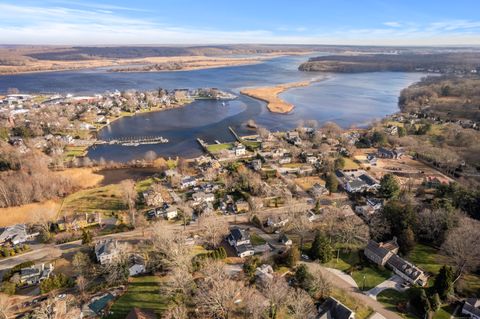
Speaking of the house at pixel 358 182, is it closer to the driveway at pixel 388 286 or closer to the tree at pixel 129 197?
the driveway at pixel 388 286

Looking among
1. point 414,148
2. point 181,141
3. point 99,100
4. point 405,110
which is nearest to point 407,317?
point 414,148

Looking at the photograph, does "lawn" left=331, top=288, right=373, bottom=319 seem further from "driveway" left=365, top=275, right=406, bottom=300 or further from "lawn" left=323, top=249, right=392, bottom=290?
"lawn" left=323, top=249, right=392, bottom=290

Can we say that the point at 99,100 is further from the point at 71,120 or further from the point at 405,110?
the point at 405,110

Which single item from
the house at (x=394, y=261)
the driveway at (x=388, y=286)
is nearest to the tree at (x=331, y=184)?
the house at (x=394, y=261)

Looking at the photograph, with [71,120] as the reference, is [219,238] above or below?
below

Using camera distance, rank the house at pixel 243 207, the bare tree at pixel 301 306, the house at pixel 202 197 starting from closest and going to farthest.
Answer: the bare tree at pixel 301 306 → the house at pixel 243 207 → the house at pixel 202 197

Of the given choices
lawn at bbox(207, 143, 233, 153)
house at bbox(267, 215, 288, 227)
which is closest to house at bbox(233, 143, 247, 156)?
lawn at bbox(207, 143, 233, 153)
